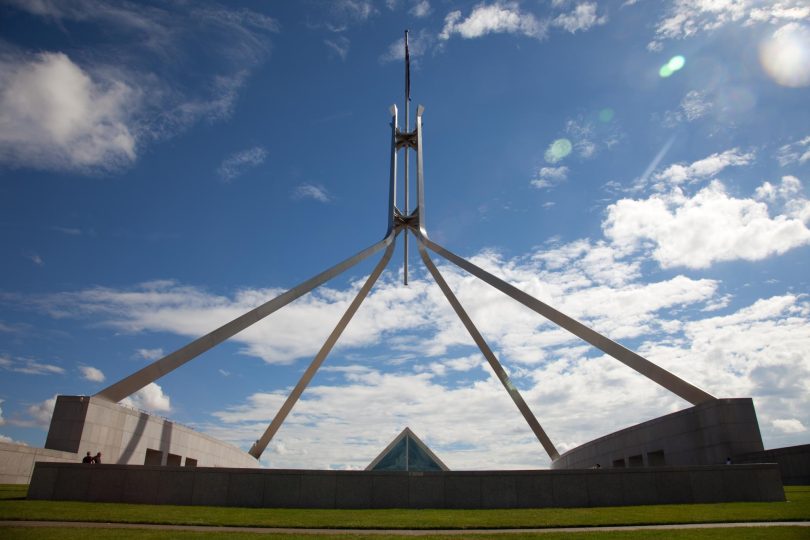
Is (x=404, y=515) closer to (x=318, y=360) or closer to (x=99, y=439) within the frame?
(x=99, y=439)

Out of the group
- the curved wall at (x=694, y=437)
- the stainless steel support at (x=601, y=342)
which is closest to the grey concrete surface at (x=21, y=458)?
the stainless steel support at (x=601, y=342)

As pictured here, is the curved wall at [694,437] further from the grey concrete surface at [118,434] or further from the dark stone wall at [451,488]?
the grey concrete surface at [118,434]

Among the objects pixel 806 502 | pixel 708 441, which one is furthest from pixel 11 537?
pixel 708 441

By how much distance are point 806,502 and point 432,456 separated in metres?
29.2

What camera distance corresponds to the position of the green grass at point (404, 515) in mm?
10242

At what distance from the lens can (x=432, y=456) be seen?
3934 centimetres

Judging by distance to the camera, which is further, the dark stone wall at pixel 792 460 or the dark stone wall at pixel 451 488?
the dark stone wall at pixel 792 460

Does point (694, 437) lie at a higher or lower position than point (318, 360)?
lower

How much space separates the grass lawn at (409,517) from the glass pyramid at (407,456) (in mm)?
27405

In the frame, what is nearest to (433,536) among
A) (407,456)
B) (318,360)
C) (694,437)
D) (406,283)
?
(694,437)

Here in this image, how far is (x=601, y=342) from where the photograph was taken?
21.3 m

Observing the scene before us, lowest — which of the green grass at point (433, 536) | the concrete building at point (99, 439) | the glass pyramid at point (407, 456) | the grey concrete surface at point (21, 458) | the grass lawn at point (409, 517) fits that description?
the green grass at point (433, 536)

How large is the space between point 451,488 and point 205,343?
11621 millimetres

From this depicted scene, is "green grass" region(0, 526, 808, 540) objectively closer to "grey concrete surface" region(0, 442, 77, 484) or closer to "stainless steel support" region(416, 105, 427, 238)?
"grey concrete surface" region(0, 442, 77, 484)
